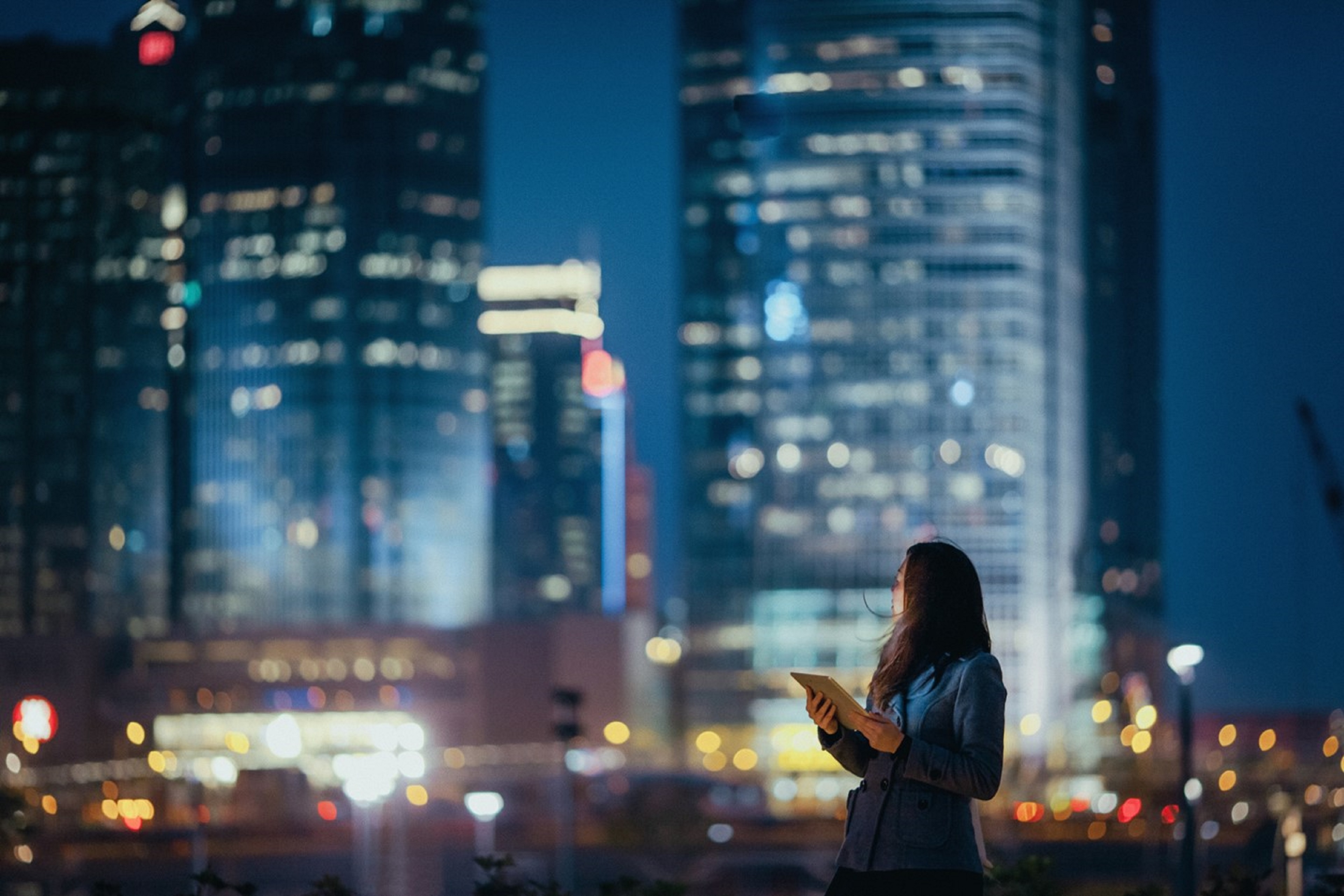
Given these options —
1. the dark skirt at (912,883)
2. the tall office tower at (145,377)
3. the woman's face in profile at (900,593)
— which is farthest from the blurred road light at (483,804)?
the tall office tower at (145,377)

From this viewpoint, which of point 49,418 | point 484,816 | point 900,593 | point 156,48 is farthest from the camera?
point 49,418

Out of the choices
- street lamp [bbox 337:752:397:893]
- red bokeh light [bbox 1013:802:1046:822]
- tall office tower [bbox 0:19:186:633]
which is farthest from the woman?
tall office tower [bbox 0:19:186:633]

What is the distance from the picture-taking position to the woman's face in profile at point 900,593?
7.14 metres

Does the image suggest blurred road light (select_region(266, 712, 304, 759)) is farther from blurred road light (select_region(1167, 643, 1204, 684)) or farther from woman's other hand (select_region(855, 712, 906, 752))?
woman's other hand (select_region(855, 712, 906, 752))

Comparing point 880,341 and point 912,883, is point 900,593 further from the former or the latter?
point 880,341

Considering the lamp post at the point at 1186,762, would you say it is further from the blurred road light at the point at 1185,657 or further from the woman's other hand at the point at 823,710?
the woman's other hand at the point at 823,710

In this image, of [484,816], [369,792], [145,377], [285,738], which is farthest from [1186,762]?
[145,377]

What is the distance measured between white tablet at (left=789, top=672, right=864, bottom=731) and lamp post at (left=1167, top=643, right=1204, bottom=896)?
1703cm

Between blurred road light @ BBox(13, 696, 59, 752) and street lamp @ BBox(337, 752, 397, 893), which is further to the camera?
street lamp @ BBox(337, 752, 397, 893)

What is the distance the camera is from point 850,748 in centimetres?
679

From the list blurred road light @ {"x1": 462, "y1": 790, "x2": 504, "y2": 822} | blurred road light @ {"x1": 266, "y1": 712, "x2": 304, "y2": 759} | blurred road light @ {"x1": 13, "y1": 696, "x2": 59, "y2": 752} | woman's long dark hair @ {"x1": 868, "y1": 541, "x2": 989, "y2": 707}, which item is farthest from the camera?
blurred road light @ {"x1": 266, "y1": 712, "x2": 304, "y2": 759}

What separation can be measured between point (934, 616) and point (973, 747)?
52cm

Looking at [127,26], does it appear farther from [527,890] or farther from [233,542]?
[527,890]

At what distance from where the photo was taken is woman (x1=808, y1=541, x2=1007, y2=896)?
265 inches
